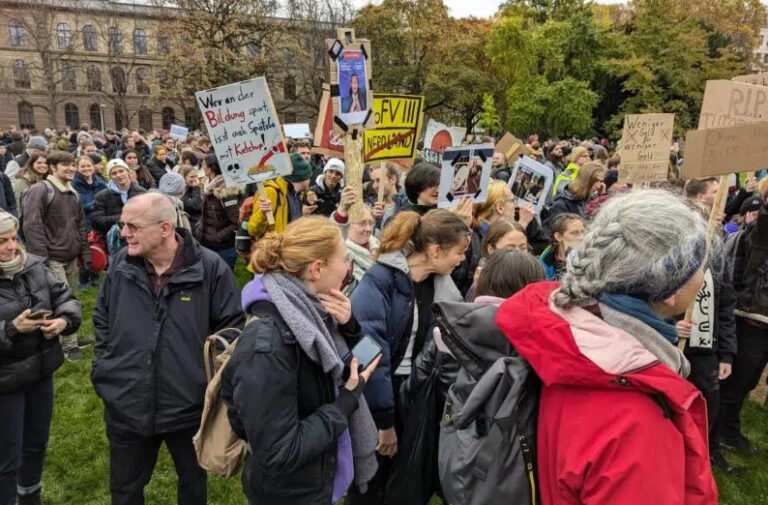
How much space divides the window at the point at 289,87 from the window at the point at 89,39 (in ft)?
53.8

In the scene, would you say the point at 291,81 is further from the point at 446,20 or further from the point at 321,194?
the point at 321,194

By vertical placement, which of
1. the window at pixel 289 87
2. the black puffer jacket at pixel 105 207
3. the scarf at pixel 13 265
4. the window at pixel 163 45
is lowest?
the black puffer jacket at pixel 105 207

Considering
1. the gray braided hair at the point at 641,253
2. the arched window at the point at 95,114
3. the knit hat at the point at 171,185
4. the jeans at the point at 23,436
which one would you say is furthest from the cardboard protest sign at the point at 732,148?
the arched window at the point at 95,114

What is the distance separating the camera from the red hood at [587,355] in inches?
53.6

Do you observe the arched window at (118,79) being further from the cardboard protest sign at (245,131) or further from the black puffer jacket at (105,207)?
the cardboard protest sign at (245,131)

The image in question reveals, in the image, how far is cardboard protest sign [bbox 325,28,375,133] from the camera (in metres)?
4.43

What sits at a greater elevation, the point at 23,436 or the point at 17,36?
the point at 17,36

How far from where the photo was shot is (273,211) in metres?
5.85

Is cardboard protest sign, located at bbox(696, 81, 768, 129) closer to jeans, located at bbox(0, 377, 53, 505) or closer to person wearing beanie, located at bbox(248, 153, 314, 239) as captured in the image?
person wearing beanie, located at bbox(248, 153, 314, 239)

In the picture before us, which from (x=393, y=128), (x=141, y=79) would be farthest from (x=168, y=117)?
(x=393, y=128)

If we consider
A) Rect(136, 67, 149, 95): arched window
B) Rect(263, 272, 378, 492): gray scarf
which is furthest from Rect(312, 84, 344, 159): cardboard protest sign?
Rect(136, 67, 149, 95): arched window

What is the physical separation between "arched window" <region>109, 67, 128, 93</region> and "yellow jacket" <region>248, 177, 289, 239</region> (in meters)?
45.8

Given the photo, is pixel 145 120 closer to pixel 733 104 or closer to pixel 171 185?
pixel 171 185

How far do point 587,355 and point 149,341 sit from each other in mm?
2196
